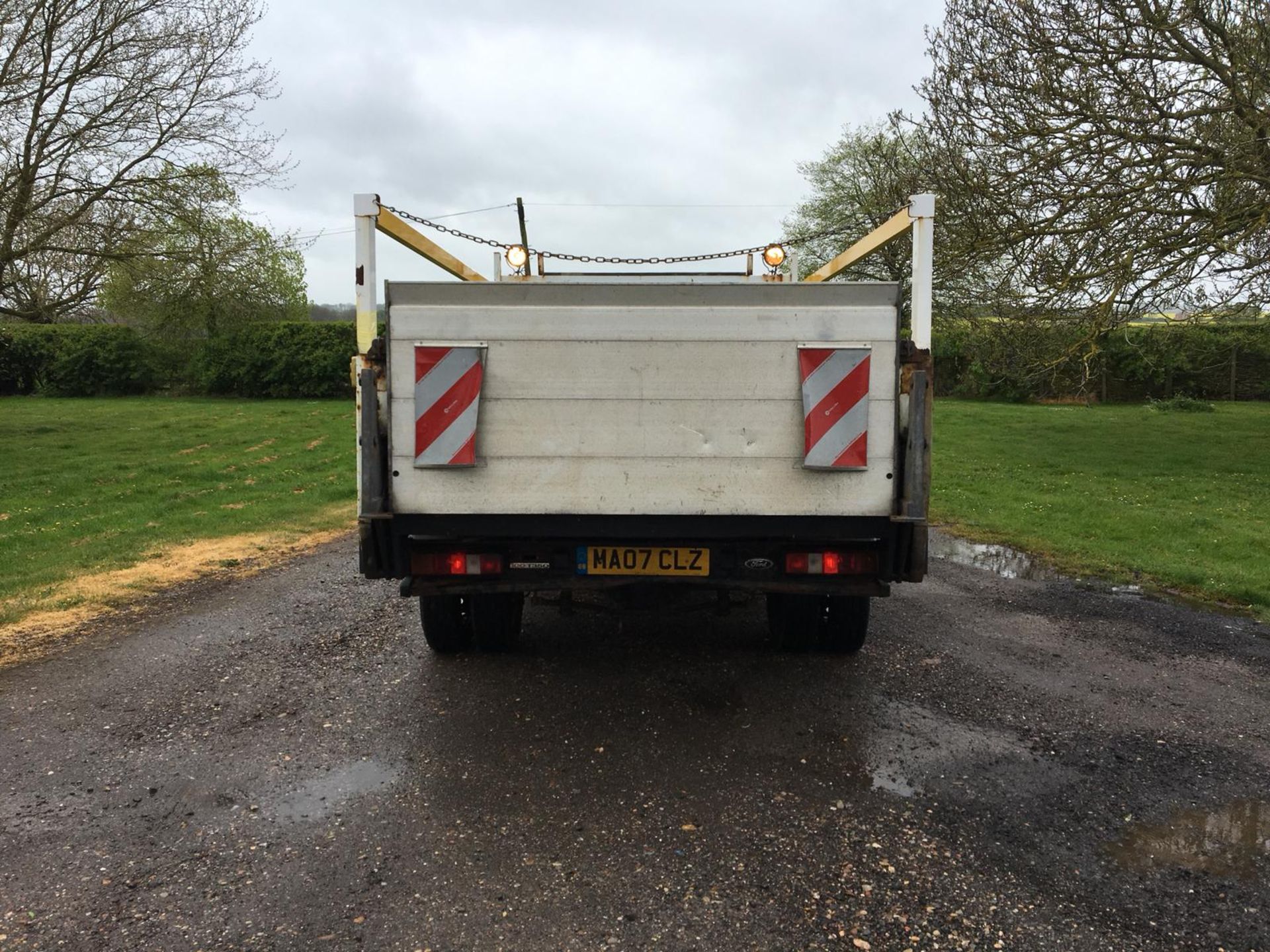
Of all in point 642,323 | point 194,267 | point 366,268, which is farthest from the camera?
point 194,267

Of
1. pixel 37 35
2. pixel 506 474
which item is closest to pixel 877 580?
pixel 506 474

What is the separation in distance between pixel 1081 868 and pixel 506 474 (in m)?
2.56

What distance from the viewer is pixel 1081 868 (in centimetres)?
271

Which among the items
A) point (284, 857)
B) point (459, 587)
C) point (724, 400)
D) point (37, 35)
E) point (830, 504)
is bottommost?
point (284, 857)

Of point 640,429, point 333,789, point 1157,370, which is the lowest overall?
point 333,789

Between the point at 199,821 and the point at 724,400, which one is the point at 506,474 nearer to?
the point at 724,400

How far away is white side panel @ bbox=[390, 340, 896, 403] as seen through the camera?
354 cm

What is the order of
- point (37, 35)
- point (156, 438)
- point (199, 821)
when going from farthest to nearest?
point (156, 438) < point (37, 35) < point (199, 821)

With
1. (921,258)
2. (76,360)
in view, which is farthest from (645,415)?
(76,360)

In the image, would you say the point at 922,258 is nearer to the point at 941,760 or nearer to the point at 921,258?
the point at 921,258

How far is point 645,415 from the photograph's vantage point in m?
3.60

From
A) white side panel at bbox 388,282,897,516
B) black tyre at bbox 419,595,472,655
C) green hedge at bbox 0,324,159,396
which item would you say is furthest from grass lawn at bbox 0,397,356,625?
green hedge at bbox 0,324,159,396

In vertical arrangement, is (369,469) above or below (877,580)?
above

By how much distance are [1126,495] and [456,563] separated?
31.4 ft
